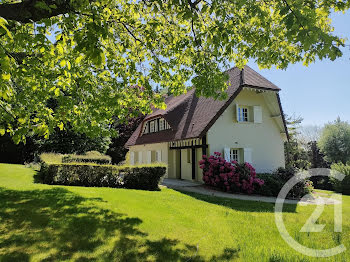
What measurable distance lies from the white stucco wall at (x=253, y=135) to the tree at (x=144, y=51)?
7167mm

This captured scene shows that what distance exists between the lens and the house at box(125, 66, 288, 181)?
599 inches

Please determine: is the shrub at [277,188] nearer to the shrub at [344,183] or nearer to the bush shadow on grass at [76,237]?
the shrub at [344,183]

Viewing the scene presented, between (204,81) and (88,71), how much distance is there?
12.7 feet

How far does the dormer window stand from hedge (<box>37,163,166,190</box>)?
24.7 ft

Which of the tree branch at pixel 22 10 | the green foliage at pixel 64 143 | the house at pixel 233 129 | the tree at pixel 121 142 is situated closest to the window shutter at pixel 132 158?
the green foliage at pixel 64 143

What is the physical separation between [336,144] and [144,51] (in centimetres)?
2891

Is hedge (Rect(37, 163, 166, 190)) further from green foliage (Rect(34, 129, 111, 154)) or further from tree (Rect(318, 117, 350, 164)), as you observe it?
tree (Rect(318, 117, 350, 164))

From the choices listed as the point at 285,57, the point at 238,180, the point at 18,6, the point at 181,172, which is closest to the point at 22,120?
the point at 18,6

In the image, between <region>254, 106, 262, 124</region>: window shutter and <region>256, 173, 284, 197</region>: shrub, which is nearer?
<region>256, 173, 284, 197</region>: shrub

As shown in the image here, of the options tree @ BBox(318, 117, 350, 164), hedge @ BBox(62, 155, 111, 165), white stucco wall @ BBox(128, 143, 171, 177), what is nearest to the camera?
hedge @ BBox(62, 155, 111, 165)

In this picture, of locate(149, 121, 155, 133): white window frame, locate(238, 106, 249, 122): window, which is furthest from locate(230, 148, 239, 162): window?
locate(149, 121, 155, 133): white window frame

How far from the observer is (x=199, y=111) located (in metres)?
16.9

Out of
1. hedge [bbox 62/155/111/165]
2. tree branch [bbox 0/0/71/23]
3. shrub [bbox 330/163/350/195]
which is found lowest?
shrub [bbox 330/163/350/195]

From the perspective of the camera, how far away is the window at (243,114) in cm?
1677
